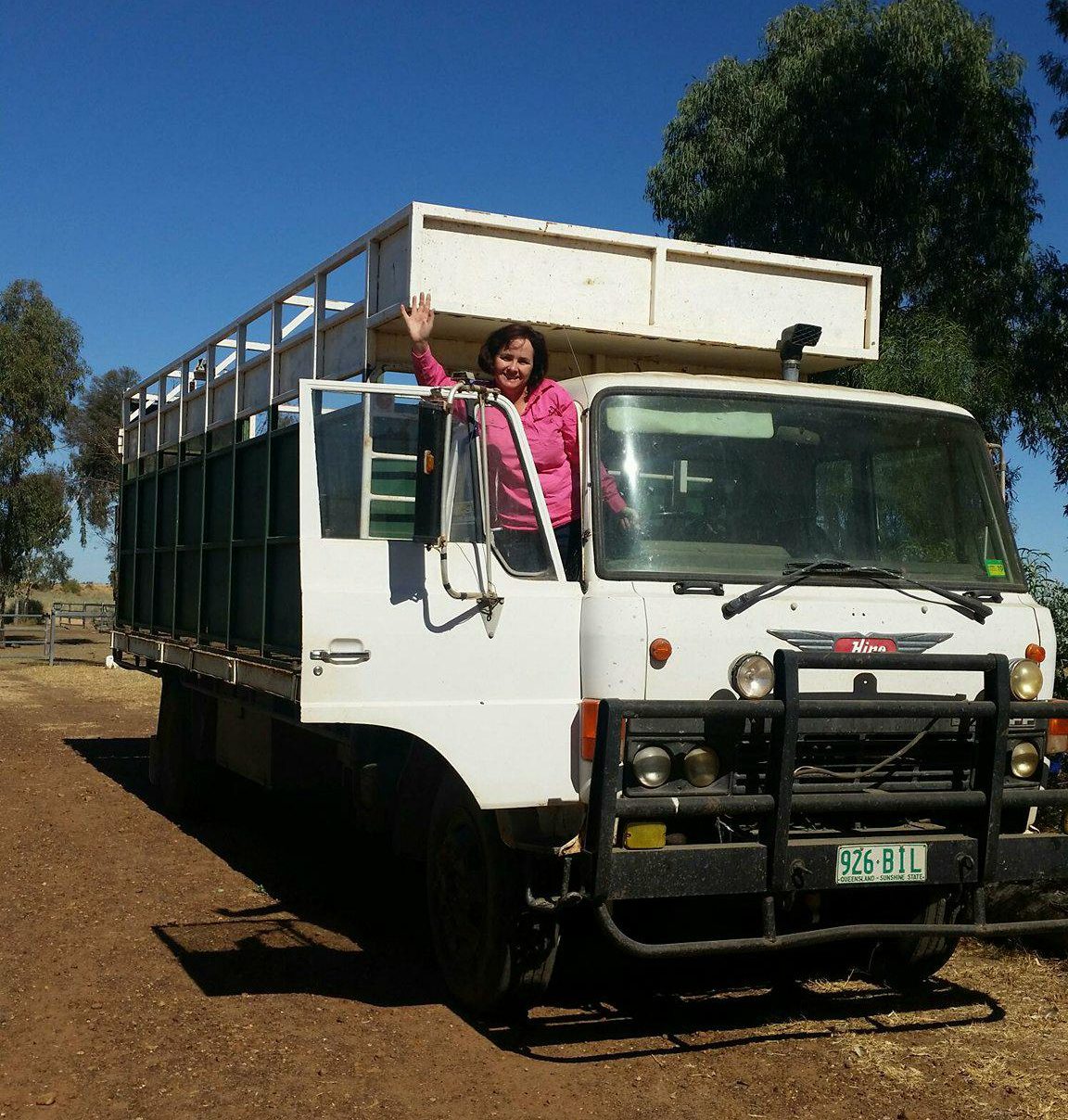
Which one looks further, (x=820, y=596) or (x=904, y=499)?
(x=904, y=499)

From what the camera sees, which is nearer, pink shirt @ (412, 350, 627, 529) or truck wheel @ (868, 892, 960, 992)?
pink shirt @ (412, 350, 627, 529)

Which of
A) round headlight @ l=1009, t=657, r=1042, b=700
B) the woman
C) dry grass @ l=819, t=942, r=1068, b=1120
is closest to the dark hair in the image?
the woman

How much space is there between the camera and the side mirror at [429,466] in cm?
468

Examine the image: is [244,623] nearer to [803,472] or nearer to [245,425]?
[245,425]

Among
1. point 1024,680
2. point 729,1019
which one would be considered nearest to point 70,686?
point 729,1019

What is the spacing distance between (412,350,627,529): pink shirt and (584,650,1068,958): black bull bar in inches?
36.0

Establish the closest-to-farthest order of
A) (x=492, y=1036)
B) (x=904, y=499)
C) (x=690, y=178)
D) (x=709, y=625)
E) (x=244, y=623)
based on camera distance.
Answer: (x=709, y=625)
(x=492, y=1036)
(x=904, y=499)
(x=244, y=623)
(x=690, y=178)

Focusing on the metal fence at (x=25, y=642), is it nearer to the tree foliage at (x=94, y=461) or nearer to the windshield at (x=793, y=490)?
the tree foliage at (x=94, y=461)

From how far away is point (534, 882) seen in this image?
4887mm

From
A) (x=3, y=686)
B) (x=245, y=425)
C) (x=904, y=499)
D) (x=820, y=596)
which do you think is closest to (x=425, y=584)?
(x=820, y=596)

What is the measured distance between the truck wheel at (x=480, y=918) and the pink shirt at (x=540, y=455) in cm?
109

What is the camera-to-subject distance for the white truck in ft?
15.2

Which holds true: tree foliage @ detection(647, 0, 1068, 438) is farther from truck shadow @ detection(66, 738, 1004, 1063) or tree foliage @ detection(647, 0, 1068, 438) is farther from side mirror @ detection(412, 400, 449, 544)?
side mirror @ detection(412, 400, 449, 544)

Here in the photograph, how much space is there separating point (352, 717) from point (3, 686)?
1971 cm
